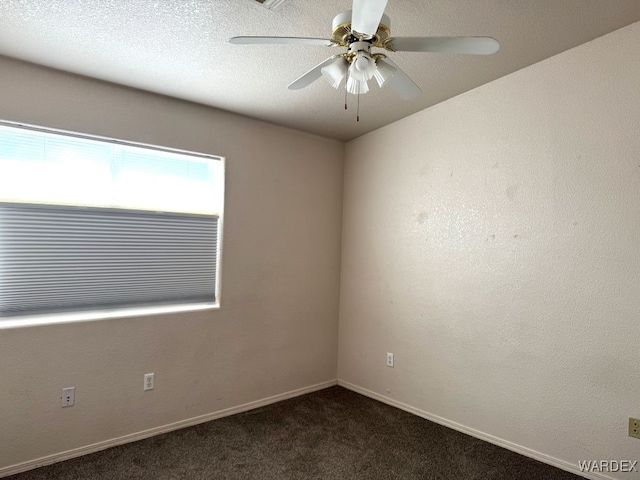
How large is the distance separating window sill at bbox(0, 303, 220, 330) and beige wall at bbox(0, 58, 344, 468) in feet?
0.16

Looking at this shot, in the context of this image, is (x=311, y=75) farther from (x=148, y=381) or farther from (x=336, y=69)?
(x=148, y=381)

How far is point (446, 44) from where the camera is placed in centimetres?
150

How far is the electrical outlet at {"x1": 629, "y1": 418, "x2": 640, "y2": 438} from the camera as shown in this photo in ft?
6.83

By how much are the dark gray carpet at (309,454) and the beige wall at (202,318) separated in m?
0.21

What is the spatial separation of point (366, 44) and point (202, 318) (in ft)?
7.78

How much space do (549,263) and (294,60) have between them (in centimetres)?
203

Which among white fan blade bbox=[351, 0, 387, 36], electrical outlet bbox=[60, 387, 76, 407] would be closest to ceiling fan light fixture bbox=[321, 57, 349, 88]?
white fan blade bbox=[351, 0, 387, 36]

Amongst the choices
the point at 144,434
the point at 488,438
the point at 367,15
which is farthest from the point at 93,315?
the point at 488,438

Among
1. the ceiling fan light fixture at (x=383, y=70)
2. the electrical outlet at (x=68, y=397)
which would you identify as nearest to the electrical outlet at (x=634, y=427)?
the ceiling fan light fixture at (x=383, y=70)

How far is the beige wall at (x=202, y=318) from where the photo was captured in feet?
8.00

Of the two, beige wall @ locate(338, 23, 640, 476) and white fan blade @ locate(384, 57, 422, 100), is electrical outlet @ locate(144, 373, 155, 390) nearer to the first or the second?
beige wall @ locate(338, 23, 640, 476)

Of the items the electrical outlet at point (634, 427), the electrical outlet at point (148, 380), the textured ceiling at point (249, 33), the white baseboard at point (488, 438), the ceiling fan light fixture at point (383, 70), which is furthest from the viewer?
the electrical outlet at point (148, 380)

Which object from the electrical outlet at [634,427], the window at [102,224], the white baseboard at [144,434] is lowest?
the white baseboard at [144,434]

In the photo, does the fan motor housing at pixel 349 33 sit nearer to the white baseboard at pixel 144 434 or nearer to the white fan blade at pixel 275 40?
the white fan blade at pixel 275 40
